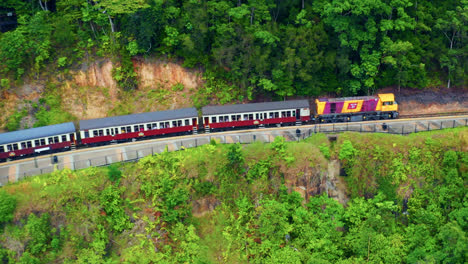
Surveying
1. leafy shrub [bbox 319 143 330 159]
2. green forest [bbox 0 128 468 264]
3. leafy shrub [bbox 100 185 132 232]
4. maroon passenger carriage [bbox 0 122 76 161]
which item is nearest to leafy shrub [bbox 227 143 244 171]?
green forest [bbox 0 128 468 264]

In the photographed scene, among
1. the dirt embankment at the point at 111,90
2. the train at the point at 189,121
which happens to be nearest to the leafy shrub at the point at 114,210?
the train at the point at 189,121

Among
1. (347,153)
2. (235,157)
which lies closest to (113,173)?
(235,157)

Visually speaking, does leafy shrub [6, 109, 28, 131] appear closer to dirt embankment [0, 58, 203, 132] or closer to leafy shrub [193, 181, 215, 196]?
dirt embankment [0, 58, 203, 132]

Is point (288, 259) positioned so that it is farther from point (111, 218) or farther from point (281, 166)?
point (111, 218)

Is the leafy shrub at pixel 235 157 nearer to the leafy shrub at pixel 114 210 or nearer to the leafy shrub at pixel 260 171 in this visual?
the leafy shrub at pixel 260 171

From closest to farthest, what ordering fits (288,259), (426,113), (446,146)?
(288,259), (446,146), (426,113)

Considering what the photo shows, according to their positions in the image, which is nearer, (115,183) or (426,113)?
(115,183)

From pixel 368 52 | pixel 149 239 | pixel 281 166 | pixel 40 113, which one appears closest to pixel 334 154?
pixel 281 166
